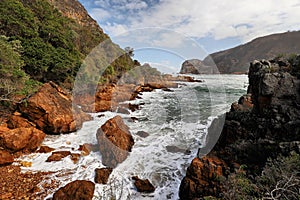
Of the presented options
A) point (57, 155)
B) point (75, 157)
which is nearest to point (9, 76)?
point (57, 155)

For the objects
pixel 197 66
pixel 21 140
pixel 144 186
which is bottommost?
pixel 144 186

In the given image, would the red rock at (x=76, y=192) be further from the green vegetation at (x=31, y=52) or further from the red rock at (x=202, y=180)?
the green vegetation at (x=31, y=52)

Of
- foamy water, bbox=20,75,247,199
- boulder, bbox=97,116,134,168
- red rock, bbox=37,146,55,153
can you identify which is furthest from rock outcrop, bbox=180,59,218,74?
red rock, bbox=37,146,55,153

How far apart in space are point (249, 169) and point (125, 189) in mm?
3591

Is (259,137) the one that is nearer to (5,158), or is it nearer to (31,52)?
(5,158)

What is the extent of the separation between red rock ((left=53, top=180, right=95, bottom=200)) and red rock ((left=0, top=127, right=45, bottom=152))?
9.93 feet

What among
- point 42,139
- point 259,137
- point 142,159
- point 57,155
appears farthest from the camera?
point 42,139

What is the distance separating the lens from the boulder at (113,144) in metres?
6.58

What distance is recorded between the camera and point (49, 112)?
8.10 meters

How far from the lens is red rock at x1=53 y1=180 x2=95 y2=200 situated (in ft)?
14.6

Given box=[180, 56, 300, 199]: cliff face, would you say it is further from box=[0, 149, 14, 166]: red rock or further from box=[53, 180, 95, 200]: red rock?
box=[0, 149, 14, 166]: red rock

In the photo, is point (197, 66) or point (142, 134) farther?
point (197, 66)

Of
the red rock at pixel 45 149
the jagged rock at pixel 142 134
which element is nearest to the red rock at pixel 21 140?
the red rock at pixel 45 149

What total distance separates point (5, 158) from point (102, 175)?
3297mm
